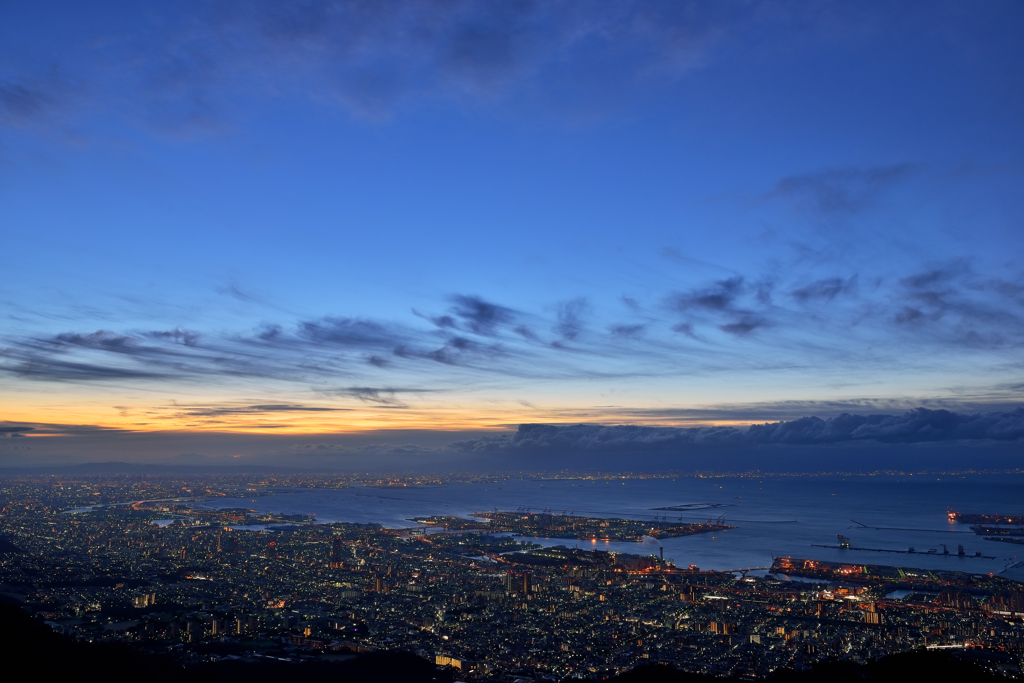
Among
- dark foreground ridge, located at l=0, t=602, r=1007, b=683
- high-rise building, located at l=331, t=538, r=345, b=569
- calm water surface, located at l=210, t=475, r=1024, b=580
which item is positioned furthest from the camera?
calm water surface, located at l=210, t=475, r=1024, b=580

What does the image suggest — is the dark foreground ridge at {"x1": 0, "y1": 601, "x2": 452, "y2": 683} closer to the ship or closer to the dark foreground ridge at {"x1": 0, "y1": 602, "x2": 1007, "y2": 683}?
the dark foreground ridge at {"x1": 0, "y1": 602, "x2": 1007, "y2": 683}

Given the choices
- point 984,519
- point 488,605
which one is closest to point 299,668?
point 488,605

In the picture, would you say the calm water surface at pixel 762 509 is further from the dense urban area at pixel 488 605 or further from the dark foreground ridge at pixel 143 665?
the dark foreground ridge at pixel 143 665

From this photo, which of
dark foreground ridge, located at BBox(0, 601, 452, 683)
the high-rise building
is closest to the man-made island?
the high-rise building

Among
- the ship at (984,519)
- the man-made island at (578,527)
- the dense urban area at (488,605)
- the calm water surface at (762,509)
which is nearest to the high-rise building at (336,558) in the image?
the dense urban area at (488,605)

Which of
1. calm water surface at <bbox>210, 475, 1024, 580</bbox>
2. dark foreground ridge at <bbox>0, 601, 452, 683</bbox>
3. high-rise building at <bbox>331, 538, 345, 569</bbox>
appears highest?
dark foreground ridge at <bbox>0, 601, 452, 683</bbox>

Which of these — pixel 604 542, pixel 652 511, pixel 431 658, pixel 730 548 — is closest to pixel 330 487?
pixel 652 511
